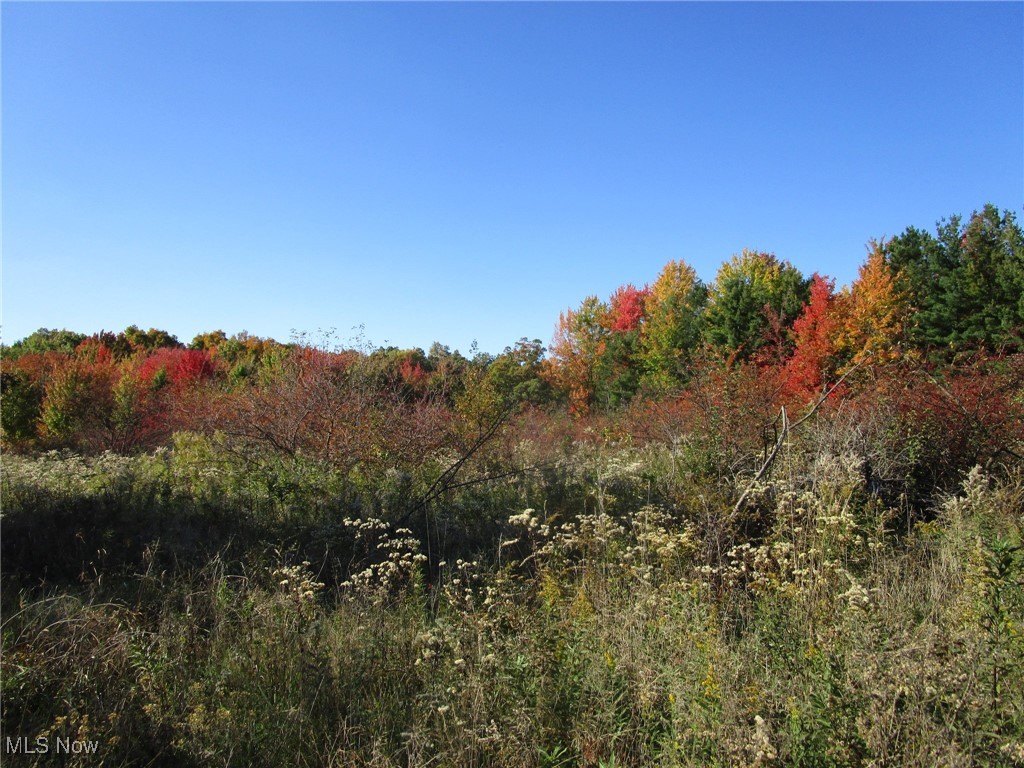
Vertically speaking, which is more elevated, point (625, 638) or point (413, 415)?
point (413, 415)

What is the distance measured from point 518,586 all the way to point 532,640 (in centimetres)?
173

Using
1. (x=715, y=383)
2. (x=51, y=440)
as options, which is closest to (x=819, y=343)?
Answer: (x=715, y=383)

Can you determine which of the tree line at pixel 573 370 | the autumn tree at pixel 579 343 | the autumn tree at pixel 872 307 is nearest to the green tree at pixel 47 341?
the tree line at pixel 573 370

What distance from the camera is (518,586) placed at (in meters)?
4.70

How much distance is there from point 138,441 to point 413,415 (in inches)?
525

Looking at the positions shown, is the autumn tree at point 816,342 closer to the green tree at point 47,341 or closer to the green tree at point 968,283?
the green tree at point 968,283

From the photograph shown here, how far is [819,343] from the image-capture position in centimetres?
2336

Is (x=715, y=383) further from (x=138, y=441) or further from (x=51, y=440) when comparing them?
(x=51, y=440)

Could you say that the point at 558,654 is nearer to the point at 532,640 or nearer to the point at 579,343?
the point at 532,640

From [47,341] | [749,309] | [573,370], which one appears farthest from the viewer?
[573,370]

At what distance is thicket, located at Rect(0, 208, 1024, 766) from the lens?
99.8 inches

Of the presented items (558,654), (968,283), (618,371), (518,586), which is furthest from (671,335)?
(558,654)

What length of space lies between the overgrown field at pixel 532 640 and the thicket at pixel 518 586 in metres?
0.02

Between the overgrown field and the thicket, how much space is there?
0.02 m
